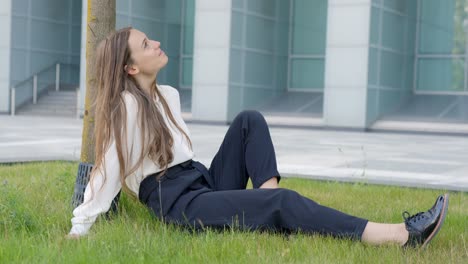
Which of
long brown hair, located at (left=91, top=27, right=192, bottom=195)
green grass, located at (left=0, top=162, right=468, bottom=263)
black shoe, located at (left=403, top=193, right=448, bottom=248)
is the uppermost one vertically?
long brown hair, located at (left=91, top=27, right=192, bottom=195)

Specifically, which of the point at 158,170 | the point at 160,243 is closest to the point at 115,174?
the point at 158,170

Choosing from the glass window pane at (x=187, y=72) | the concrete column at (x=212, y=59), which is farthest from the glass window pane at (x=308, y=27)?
the glass window pane at (x=187, y=72)

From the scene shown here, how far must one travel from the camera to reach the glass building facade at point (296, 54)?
2073cm

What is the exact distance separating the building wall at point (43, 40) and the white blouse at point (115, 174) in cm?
2276

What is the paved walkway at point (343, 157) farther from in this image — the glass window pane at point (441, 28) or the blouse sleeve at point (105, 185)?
the glass window pane at point (441, 28)

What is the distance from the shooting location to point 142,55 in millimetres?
4207

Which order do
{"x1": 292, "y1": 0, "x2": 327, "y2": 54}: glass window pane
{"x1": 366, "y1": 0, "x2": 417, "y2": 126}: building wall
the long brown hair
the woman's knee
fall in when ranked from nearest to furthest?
the long brown hair, the woman's knee, {"x1": 366, "y1": 0, "x2": 417, "y2": 126}: building wall, {"x1": 292, "y1": 0, "x2": 327, "y2": 54}: glass window pane

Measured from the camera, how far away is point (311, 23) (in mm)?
25234

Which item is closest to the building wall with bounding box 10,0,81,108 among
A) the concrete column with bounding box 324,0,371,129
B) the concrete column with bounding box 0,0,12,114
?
the concrete column with bounding box 0,0,12,114

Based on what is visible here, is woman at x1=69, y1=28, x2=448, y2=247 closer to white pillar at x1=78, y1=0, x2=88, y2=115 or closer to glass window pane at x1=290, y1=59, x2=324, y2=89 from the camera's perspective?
white pillar at x1=78, y1=0, x2=88, y2=115

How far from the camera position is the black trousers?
401 cm

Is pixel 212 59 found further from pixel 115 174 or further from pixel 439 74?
pixel 115 174

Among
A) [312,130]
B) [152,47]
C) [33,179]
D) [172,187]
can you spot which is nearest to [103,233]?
[172,187]

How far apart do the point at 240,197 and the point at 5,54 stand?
76.1 feet
